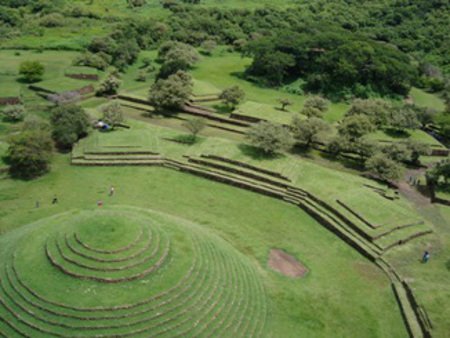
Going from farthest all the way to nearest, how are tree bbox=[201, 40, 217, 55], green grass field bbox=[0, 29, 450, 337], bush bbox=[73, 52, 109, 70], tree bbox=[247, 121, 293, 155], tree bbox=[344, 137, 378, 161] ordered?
tree bbox=[201, 40, 217, 55] → bush bbox=[73, 52, 109, 70] → tree bbox=[344, 137, 378, 161] → tree bbox=[247, 121, 293, 155] → green grass field bbox=[0, 29, 450, 337]

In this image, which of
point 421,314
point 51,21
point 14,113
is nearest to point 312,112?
point 421,314

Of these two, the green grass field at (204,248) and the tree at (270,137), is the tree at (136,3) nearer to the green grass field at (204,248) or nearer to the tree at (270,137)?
the green grass field at (204,248)

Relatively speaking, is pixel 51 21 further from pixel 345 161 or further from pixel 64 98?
pixel 345 161

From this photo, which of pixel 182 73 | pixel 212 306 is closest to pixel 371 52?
pixel 182 73

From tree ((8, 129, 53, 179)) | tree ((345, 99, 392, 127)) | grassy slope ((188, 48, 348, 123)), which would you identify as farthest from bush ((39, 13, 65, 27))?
tree ((345, 99, 392, 127))

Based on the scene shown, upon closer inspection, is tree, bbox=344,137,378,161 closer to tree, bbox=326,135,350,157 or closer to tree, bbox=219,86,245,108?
tree, bbox=326,135,350,157
